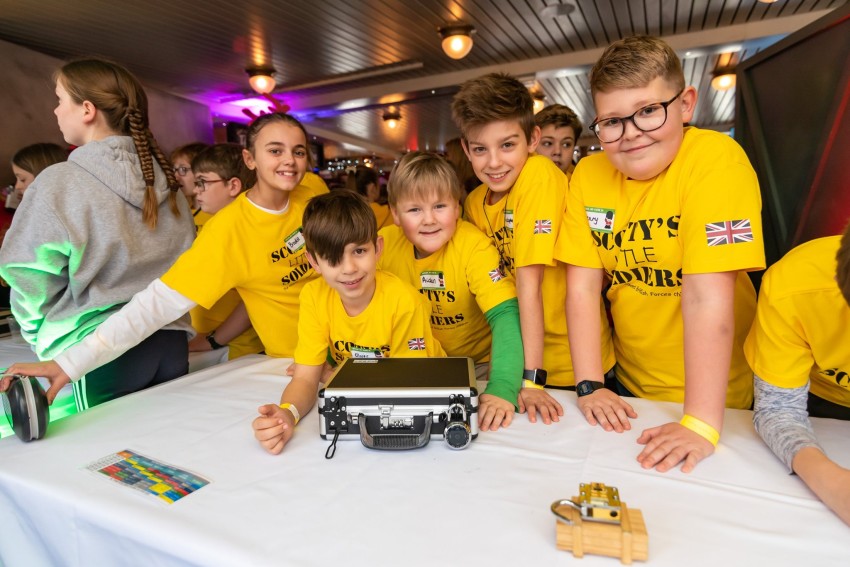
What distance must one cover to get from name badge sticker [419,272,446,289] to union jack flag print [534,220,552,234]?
1.10ft

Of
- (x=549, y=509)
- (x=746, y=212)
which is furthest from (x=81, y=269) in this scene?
(x=746, y=212)

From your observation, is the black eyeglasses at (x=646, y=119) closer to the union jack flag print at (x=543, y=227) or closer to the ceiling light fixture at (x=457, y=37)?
the union jack flag print at (x=543, y=227)

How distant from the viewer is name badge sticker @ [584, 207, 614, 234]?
1288mm

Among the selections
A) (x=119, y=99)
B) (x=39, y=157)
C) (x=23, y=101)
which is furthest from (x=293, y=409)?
(x=23, y=101)

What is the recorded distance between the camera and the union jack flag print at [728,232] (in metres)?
1.04

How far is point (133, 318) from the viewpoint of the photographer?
56.4 inches

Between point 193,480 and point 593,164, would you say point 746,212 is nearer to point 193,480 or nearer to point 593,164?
point 593,164

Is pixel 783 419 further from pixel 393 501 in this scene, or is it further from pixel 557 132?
pixel 557 132

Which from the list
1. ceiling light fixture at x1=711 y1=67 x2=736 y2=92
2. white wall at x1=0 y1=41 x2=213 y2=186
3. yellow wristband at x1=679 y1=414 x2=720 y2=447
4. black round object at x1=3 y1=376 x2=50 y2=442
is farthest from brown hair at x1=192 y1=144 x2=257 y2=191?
ceiling light fixture at x1=711 y1=67 x2=736 y2=92

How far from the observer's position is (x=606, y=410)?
3.76 feet

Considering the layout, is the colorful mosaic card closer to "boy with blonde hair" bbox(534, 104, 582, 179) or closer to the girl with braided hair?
the girl with braided hair

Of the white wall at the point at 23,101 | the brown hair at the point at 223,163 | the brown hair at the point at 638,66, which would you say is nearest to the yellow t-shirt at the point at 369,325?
the brown hair at the point at 638,66

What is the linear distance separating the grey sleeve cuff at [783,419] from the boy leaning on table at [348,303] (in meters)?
0.82

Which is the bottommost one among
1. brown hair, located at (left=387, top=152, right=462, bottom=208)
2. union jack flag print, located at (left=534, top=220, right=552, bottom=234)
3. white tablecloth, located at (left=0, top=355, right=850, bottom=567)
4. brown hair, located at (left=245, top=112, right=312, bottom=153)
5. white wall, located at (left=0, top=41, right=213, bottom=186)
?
white tablecloth, located at (left=0, top=355, right=850, bottom=567)
